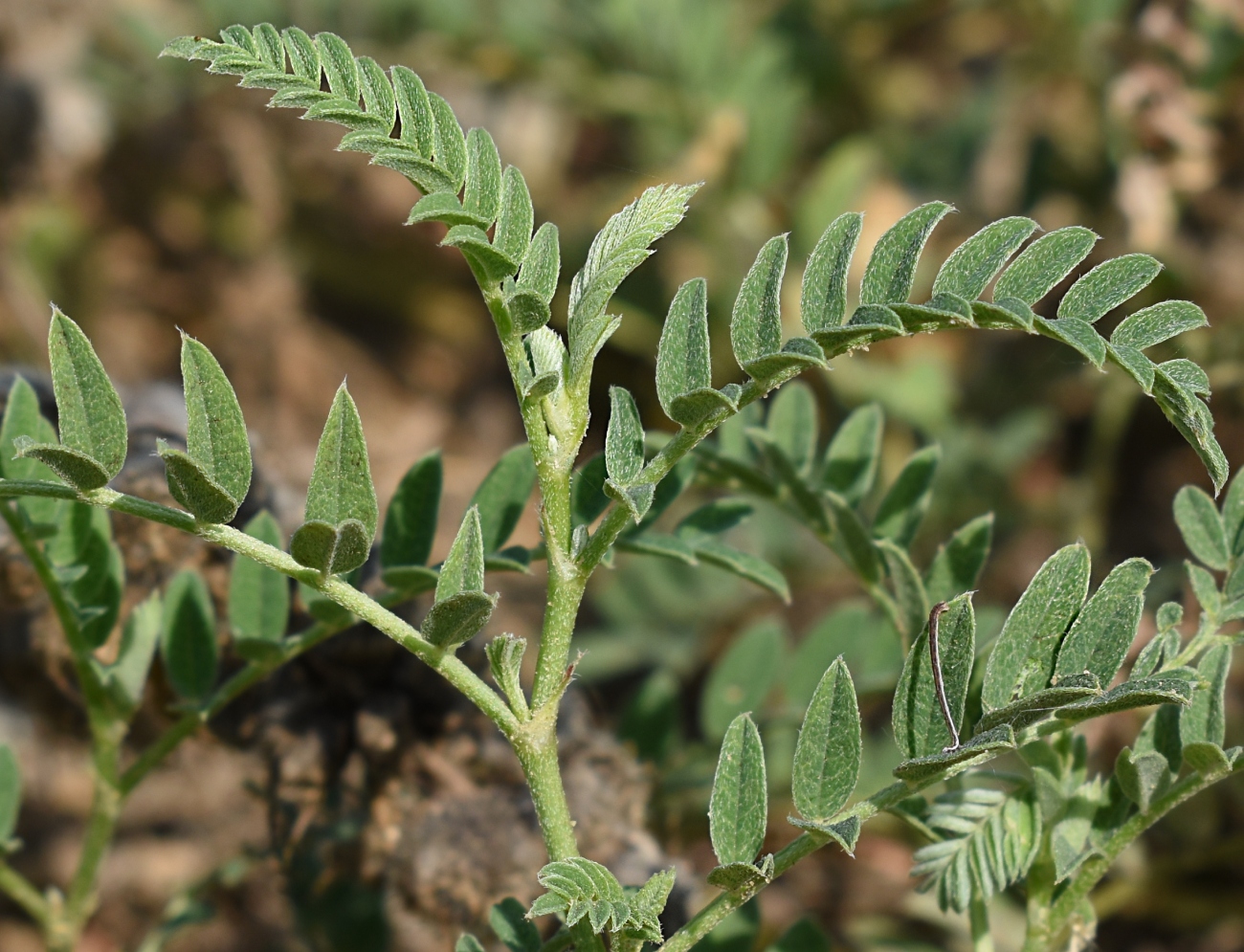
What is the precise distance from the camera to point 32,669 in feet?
5.61

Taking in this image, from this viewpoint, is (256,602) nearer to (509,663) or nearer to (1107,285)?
(509,663)

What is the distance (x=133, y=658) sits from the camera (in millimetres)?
1380

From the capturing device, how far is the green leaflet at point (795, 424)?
1.53m

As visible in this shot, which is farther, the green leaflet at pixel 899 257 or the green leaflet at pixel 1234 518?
the green leaflet at pixel 1234 518

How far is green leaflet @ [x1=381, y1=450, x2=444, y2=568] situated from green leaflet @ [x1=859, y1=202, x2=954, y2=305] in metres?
0.53

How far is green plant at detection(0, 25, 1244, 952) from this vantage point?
0.94 m

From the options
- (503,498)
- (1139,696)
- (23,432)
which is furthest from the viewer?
(503,498)

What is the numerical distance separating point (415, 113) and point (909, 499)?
749mm

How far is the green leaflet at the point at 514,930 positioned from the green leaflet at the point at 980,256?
26.3 inches

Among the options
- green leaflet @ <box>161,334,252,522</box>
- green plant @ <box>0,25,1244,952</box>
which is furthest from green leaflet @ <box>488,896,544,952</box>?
green leaflet @ <box>161,334,252,522</box>

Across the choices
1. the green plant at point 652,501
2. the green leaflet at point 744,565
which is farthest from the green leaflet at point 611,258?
the green leaflet at point 744,565

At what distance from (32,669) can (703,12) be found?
2.02 m

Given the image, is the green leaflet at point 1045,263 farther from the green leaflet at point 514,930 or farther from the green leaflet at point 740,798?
the green leaflet at point 514,930

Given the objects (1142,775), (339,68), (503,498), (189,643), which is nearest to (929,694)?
(1142,775)
